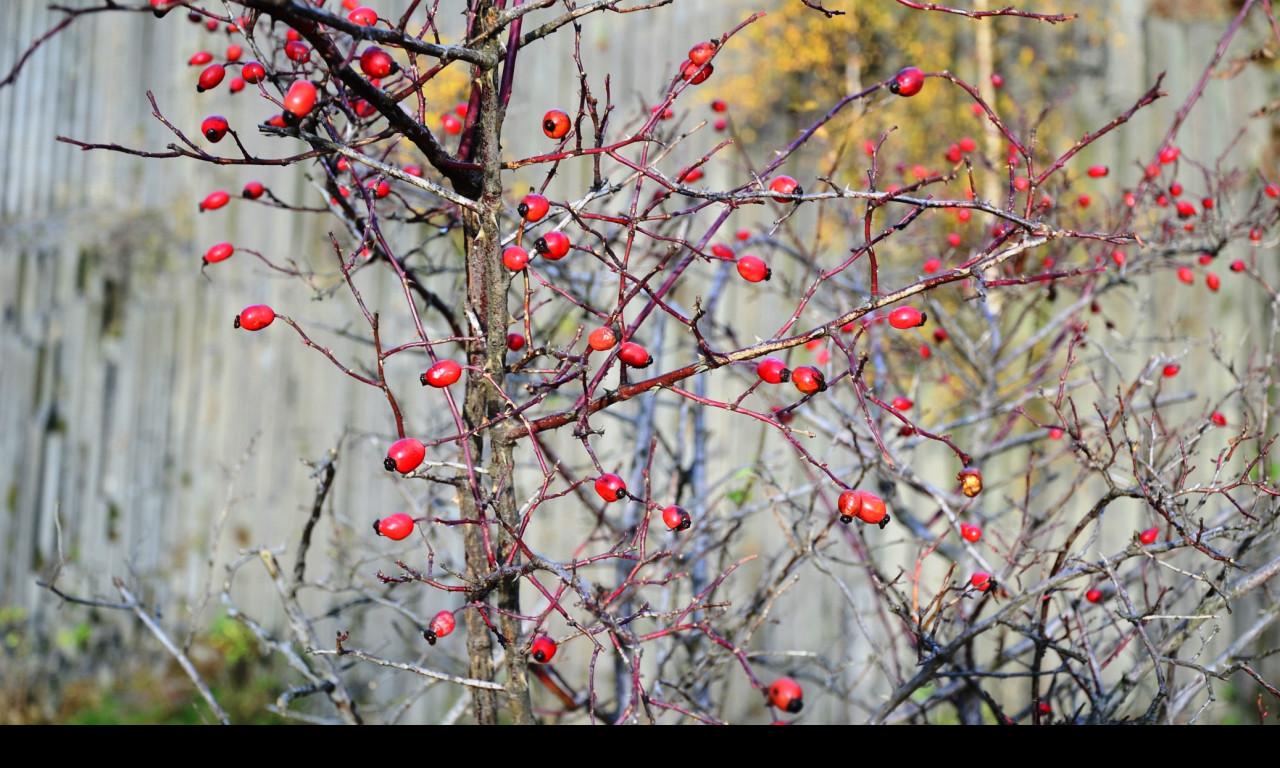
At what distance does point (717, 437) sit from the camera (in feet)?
11.0

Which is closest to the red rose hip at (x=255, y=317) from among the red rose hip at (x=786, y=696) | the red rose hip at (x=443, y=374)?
the red rose hip at (x=443, y=374)

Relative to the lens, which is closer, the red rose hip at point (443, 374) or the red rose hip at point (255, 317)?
the red rose hip at point (443, 374)

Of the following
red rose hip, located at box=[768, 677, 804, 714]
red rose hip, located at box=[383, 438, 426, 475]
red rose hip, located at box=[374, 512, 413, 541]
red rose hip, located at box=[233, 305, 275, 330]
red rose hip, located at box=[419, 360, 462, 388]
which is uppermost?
red rose hip, located at box=[233, 305, 275, 330]

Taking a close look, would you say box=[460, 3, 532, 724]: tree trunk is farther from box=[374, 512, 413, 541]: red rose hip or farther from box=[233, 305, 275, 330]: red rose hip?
box=[233, 305, 275, 330]: red rose hip

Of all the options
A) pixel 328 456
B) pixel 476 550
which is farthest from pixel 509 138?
pixel 476 550

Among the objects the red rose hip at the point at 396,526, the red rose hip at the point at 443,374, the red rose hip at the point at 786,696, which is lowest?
the red rose hip at the point at 786,696

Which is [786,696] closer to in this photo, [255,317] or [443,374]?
[443,374]

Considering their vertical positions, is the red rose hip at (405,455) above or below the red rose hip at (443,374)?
below

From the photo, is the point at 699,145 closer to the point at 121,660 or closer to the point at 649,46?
the point at 649,46

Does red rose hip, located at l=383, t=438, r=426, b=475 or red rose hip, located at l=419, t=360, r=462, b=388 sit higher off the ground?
red rose hip, located at l=419, t=360, r=462, b=388

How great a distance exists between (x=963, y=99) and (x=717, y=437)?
5.78ft

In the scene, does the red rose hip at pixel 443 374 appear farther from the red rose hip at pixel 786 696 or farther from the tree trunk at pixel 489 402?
the red rose hip at pixel 786 696

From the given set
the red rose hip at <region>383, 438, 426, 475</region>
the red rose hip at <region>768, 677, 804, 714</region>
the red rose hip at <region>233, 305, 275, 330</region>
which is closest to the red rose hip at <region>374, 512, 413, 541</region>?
the red rose hip at <region>383, 438, 426, 475</region>

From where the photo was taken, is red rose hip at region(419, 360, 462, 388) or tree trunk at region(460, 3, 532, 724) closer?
red rose hip at region(419, 360, 462, 388)
